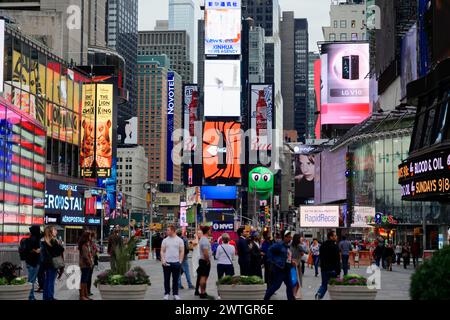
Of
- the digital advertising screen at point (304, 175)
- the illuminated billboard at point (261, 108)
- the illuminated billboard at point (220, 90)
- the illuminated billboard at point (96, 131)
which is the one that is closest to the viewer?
the illuminated billboard at point (96, 131)

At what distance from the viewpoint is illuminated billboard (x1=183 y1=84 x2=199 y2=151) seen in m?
182

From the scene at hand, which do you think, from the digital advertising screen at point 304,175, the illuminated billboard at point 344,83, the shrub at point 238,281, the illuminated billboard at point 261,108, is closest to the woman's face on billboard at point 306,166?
the digital advertising screen at point 304,175

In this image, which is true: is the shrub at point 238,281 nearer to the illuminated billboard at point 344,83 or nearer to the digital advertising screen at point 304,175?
the illuminated billboard at point 344,83

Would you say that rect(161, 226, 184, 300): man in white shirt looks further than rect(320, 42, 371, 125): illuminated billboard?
No

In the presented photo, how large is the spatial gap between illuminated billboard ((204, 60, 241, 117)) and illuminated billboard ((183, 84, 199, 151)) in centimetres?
1152

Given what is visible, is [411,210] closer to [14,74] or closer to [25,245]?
[14,74]

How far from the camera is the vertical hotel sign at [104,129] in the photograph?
95.0 meters

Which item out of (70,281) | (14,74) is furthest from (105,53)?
(70,281)

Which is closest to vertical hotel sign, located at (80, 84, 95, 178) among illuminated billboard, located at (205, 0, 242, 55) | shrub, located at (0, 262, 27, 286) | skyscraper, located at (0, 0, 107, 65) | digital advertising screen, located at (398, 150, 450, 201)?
skyscraper, located at (0, 0, 107, 65)

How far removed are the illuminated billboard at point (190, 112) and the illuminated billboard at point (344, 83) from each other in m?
70.3

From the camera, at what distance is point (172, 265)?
66.2 feet

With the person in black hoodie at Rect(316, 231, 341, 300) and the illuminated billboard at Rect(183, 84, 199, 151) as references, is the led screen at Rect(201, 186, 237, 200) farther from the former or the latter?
the person in black hoodie at Rect(316, 231, 341, 300)

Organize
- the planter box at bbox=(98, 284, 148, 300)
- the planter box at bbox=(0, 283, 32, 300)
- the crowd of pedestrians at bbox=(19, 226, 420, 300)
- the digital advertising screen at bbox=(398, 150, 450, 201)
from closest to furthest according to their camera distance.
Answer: the planter box at bbox=(0, 283, 32, 300) < the planter box at bbox=(98, 284, 148, 300) < the crowd of pedestrians at bbox=(19, 226, 420, 300) < the digital advertising screen at bbox=(398, 150, 450, 201)
